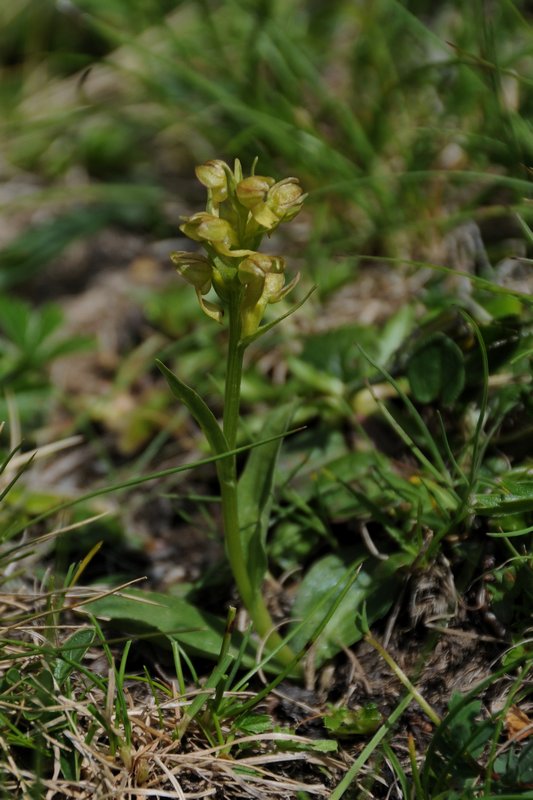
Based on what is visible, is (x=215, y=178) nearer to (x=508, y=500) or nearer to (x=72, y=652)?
(x=508, y=500)

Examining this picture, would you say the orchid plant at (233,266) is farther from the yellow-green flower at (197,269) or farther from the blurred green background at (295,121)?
the blurred green background at (295,121)

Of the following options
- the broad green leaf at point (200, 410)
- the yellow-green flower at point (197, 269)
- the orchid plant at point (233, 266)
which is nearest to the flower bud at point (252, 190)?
the orchid plant at point (233, 266)

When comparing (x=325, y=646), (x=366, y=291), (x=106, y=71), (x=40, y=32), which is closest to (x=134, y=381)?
(x=366, y=291)

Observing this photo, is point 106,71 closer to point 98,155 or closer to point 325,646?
point 98,155

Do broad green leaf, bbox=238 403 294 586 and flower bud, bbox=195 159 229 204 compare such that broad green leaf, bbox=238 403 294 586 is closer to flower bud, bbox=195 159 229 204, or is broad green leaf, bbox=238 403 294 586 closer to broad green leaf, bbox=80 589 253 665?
broad green leaf, bbox=80 589 253 665

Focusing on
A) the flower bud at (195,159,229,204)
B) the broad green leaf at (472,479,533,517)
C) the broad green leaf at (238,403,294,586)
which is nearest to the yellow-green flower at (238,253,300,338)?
the flower bud at (195,159,229,204)

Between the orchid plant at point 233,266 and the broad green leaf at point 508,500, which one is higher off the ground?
the orchid plant at point 233,266
